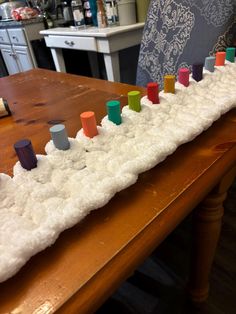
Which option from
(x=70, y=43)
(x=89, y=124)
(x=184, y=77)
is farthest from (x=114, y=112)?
(x=70, y=43)

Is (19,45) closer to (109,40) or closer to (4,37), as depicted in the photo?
(4,37)

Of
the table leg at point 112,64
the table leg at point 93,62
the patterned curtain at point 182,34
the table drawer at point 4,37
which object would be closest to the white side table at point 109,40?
the table leg at point 112,64

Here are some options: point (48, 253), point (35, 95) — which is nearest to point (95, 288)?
point (48, 253)

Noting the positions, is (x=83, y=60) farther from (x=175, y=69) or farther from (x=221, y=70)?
(x=221, y=70)

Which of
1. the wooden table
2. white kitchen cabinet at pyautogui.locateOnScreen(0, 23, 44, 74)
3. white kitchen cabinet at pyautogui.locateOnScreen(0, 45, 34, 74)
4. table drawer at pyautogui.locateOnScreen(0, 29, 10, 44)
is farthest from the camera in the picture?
table drawer at pyautogui.locateOnScreen(0, 29, 10, 44)

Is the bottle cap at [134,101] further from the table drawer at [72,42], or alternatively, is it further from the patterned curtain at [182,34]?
the table drawer at [72,42]

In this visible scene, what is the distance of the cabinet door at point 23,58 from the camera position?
2242 millimetres

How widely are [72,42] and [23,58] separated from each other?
875 millimetres

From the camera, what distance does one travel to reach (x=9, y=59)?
255 cm

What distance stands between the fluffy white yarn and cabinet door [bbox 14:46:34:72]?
2.09 meters

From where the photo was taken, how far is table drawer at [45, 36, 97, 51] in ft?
5.02

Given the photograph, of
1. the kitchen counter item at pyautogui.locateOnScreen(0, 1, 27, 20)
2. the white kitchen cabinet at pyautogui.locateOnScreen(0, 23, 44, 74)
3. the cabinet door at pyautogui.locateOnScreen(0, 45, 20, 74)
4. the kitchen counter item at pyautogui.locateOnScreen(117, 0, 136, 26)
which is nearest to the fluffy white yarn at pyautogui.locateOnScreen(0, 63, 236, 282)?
the kitchen counter item at pyautogui.locateOnScreen(117, 0, 136, 26)

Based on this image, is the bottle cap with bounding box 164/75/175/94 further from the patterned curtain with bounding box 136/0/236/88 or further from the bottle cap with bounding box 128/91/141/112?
the patterned curtain with bounding box 136/0/236/88

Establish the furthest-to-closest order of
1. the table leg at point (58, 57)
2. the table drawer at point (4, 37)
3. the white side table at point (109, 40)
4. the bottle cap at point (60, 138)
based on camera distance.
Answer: the table drawer at point (4, 37) → the table leg at point (58, 57) → the white side table at point (109, 40) → the bottle cap at point (60, 138)
